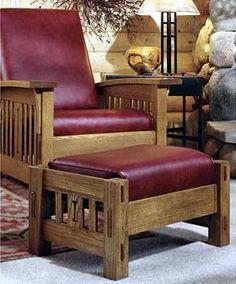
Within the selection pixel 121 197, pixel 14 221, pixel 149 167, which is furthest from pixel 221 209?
pixel 14 221

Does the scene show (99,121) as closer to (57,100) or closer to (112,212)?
(57,100)

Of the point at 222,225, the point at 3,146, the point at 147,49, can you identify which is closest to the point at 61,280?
the point at 222,225

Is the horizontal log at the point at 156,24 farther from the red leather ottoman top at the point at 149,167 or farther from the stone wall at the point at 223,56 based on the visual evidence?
the red leather ottoman top at the point at 149,167

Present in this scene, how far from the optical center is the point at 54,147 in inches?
104

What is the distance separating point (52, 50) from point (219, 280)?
1778 mm

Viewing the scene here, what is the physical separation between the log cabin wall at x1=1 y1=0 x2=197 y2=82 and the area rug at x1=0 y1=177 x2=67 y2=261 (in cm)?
134

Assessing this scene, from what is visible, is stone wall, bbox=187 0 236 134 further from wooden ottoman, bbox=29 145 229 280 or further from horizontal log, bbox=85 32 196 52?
wooden ottoman, bbox=29 145 229 280

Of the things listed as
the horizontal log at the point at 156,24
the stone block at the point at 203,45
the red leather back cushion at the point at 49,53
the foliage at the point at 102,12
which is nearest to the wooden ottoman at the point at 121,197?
the red leather back cushion at the point at 49,53

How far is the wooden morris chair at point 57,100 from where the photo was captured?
2641 mm

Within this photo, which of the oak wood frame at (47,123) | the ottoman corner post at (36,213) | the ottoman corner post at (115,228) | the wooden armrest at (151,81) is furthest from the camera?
the wooden armrest at (151,81)

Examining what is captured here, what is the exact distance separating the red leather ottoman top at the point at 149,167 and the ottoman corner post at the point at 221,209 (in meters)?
0.03

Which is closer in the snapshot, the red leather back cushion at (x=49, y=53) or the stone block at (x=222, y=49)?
the red leather back cushion at (x=49, y=53)

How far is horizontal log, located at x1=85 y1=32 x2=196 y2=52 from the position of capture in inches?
168

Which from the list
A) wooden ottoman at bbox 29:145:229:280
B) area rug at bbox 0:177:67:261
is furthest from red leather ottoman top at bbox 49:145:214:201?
area rug at bbox 0:177:67:261
